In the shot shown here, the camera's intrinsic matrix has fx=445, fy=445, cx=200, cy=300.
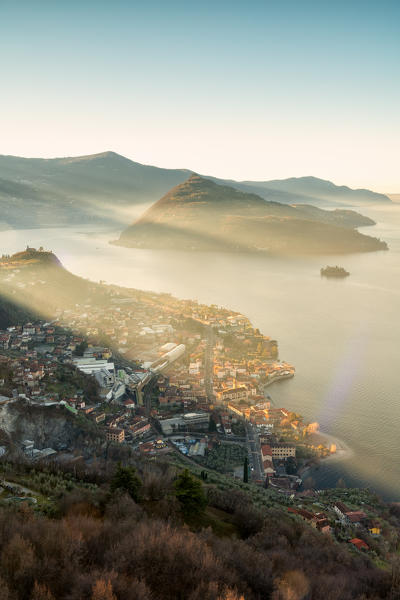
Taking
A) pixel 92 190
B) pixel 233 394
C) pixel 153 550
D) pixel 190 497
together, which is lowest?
pixel 233 394

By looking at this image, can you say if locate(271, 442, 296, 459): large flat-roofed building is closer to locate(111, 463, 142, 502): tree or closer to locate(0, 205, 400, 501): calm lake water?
locate(0, 205, 400, 501): calm lake water

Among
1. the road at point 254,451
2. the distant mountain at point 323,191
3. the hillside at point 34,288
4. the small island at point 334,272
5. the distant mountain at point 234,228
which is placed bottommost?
the road at point 254,451

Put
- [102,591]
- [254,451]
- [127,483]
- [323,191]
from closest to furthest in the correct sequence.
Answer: [102,591] < [127,483] < [254,451] < [323,191]

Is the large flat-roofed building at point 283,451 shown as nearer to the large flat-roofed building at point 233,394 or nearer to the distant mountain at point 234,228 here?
the large flat-roofed building at point 233,394

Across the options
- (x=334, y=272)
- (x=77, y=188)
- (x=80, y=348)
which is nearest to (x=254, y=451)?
(x=80, y=348)

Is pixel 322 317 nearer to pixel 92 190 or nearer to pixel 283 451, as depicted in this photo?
pixel 283 451

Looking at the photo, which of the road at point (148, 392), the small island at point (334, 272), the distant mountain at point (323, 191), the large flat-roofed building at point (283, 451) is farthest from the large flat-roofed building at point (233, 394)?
the distant mountain at point (323, 191)

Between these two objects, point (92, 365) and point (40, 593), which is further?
point (92, 365)
